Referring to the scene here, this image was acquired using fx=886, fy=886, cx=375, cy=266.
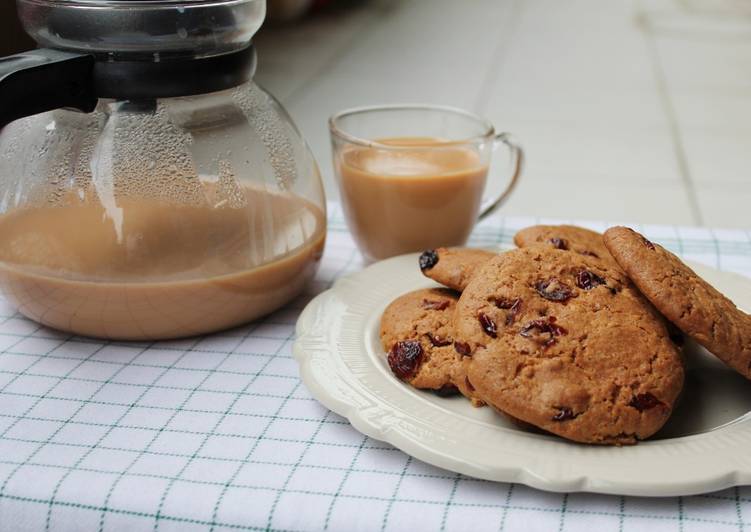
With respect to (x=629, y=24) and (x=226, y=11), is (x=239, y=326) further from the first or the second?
(x=629, y=24)

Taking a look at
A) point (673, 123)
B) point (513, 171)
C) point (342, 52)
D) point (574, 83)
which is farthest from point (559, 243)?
point (342, 52)

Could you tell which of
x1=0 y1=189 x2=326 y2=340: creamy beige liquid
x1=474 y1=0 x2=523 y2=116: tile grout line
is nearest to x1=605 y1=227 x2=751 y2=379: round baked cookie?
x1=0 y1=189 x2=326 y2=340: creamy beige liquid

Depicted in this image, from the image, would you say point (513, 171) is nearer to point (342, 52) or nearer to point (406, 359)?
point (406, 359)

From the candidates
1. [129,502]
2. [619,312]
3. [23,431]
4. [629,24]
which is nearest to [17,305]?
[23,431]

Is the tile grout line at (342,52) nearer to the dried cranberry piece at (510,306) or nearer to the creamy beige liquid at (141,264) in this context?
the creamy beige liquid at (141,264)

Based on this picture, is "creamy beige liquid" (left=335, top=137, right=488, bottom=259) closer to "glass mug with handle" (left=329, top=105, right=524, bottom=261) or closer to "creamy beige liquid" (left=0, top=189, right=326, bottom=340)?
"glass mug with handle" (left=329, top=105, right=524, bottom=261)

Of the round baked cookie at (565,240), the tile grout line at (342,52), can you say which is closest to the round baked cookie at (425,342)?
the round baked cookie at (565,240)
